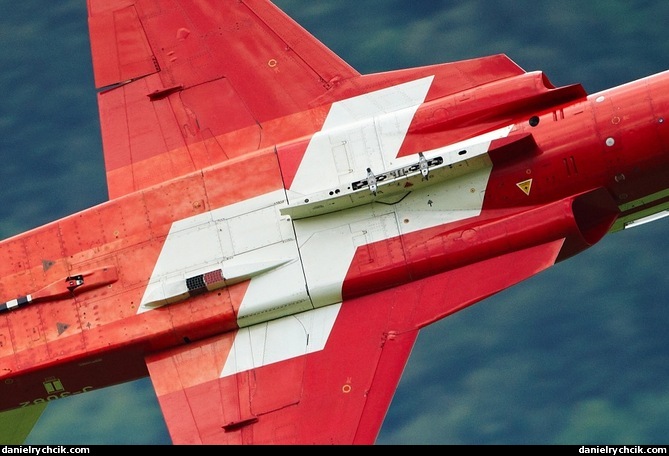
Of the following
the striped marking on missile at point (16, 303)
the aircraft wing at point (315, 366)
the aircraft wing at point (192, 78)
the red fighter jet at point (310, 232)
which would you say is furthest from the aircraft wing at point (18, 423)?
the aircraft wing at point (192, 78)

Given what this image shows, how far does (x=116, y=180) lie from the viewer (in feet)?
89.7

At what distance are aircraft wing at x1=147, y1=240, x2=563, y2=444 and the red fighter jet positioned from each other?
3 centimetres

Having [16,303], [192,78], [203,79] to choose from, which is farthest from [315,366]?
[192,78]

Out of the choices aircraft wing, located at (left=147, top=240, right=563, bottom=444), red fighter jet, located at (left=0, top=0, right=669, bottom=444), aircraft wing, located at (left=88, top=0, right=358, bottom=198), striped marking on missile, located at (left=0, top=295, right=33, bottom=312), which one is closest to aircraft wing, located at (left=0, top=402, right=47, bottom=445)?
red fighter jet, located at (left=0, top=0, right=669, bottom=444)

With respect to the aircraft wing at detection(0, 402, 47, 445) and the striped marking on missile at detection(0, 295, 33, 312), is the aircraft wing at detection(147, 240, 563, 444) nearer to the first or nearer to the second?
the striped marking on missile at detection(0, 295, 33, 312)

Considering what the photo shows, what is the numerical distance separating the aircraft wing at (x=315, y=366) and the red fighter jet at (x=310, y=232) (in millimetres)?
29

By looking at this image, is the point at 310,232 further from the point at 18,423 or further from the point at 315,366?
the point at 18,423

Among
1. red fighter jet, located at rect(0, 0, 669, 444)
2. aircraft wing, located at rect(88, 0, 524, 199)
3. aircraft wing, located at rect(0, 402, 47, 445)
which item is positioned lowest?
aircraft wing, located at rect(0, 402, 47, 445)

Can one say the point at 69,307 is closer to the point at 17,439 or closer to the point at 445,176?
the point at 17,439

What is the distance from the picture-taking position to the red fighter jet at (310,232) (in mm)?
25156

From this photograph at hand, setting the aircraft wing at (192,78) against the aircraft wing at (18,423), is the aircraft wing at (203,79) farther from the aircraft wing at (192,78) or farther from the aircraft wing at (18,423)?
the aircraft wing at (18,423)

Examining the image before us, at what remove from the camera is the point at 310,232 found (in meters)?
25.8

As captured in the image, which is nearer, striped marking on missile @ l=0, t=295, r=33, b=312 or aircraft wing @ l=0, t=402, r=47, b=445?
striped marking on missile @ l=0, t=295, r=33, b=312

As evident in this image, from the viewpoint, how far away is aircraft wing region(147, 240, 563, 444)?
81.8 feet
